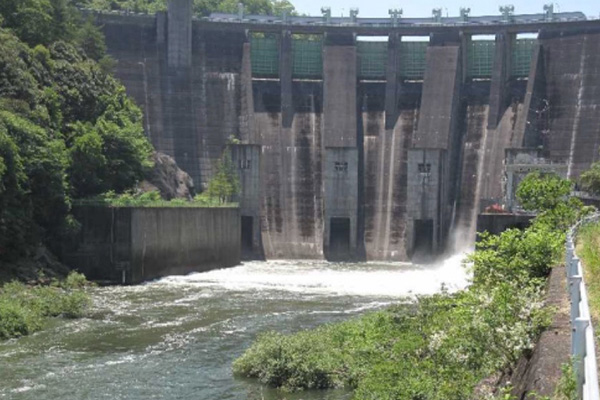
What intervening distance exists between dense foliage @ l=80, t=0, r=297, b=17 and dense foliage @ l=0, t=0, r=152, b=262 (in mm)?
17797

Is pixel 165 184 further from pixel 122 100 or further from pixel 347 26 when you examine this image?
pixel 347 26

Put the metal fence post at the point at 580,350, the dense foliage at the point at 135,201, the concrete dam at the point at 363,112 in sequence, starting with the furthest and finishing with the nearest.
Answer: the concrete dam at the point at 363,112 → the dense foliage at the point at 135,201 → the metal fence post at the point at 580,350

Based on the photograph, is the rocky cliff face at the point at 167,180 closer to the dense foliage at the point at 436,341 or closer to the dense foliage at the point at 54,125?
the dense foliage at the point at 54,125

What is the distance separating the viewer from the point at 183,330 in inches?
985

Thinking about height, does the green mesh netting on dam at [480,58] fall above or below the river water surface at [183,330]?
above

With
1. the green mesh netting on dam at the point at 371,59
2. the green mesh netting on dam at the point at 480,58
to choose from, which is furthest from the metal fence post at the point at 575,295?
the green mesh netting on dam at the point at 371,59

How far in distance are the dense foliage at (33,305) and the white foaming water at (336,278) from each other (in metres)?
7.59

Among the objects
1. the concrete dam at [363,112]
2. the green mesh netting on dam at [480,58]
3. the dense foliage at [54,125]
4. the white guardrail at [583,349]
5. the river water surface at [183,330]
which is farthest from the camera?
the green mesh netting on dam at [480,58]

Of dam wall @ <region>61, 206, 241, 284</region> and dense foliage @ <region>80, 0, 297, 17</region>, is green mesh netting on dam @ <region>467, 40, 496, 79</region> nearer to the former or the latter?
dense foliage @ <region>80, 0, 297, 17</region>

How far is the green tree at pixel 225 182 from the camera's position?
1996 inches

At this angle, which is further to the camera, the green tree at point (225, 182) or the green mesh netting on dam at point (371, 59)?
the green mesh netting on dam at point (371, 59)

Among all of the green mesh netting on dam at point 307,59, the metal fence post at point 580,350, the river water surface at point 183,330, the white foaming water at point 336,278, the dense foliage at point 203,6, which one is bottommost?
the white foaming water at point 336,278

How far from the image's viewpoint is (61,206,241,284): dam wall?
36.2 m

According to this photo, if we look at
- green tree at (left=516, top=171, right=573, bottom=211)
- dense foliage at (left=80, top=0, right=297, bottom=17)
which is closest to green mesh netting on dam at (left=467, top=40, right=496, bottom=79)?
→ dense foliage at (left=80, top=0, right=297, bottom=17)
